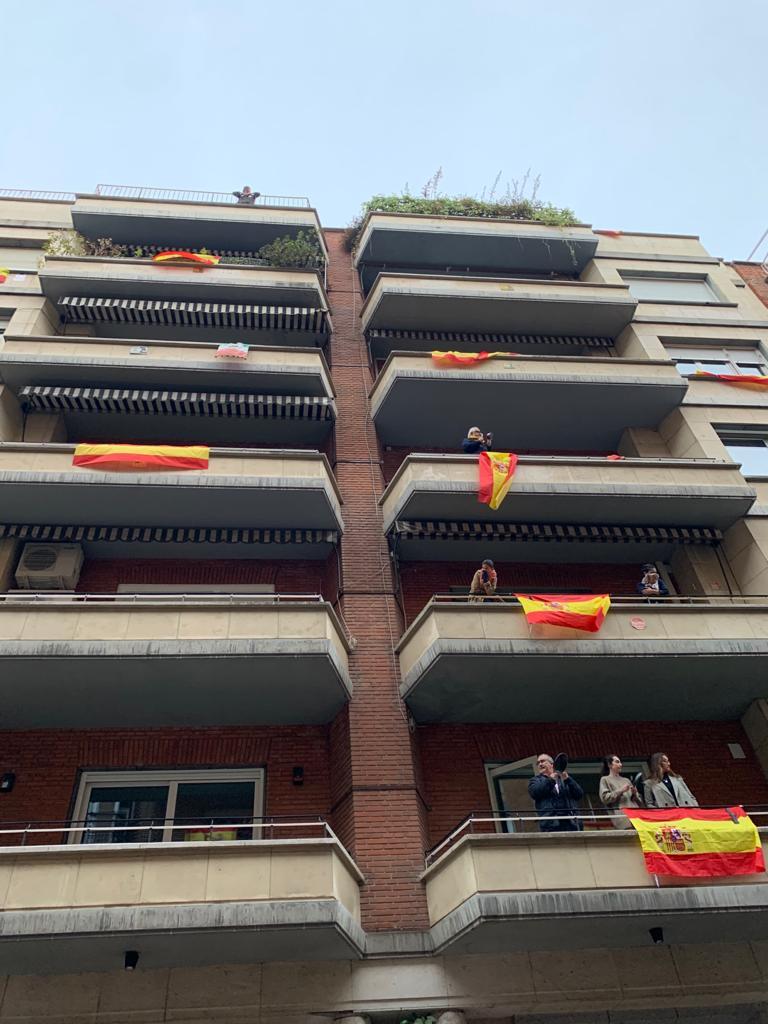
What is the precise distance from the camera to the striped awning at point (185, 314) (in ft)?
56.5

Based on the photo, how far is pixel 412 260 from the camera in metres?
20.9

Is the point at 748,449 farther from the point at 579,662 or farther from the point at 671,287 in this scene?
the point at 579,662

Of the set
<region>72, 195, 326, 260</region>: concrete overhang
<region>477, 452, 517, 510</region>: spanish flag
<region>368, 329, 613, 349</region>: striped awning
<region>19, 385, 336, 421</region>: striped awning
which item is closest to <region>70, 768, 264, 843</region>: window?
<region>477, 452, 517, 510</region>: spanish flag

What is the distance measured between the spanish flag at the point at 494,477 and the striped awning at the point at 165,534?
2.96m

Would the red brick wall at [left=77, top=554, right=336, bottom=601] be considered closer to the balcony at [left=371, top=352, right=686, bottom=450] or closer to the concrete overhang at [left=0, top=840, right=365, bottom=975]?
the balcony at [left=371, top=352, right=686, bottom=450]

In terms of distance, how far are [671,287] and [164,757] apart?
62.5ft

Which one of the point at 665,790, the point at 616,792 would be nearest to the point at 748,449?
the point at 665,790

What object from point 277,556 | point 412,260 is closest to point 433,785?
point 277,556

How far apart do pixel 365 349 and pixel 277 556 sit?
643 centimetres

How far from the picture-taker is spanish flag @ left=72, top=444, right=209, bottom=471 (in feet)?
43.2

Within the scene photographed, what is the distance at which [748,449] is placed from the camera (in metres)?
16.9

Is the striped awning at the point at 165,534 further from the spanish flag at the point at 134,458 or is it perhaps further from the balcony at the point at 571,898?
the balcony at the point at 571,898

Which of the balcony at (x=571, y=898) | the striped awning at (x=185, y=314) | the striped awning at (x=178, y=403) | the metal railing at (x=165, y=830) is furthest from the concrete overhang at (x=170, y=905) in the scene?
the striped awning at (x=185, y=314)

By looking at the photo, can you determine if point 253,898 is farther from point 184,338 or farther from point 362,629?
point 184,338
